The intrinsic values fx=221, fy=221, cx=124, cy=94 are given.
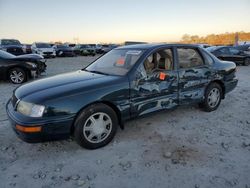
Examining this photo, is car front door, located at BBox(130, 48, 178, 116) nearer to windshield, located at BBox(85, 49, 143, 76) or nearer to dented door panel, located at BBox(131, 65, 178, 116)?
dented door panel, located at BBox(131, 65, 178, 116)

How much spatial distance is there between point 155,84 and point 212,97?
5.66 ft

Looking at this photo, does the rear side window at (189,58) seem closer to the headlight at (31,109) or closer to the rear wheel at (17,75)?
the headlight at (31,109)

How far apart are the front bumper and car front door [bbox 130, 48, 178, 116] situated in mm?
1077

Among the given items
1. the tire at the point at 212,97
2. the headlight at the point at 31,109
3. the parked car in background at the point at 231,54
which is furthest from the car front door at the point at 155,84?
the parked car in background at the point at 231,54

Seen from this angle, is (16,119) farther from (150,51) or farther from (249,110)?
(249,110)

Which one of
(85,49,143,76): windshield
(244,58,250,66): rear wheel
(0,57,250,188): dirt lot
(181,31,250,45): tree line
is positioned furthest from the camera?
(181,31,250,45): tree line

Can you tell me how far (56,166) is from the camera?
2.83 m

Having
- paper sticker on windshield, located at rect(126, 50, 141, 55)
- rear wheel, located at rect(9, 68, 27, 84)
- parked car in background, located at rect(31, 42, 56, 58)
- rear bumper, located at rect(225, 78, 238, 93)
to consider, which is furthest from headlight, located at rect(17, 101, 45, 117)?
parked car in background, located at rect(31, 42, 56, 58)

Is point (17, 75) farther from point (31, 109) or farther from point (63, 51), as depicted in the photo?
point (63, 51)

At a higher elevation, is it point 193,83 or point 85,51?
point 85,51

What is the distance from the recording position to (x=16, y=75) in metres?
8.04

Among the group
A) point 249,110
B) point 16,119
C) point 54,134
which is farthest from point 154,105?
point 249,110

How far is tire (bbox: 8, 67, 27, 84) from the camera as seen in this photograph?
7.98 metres

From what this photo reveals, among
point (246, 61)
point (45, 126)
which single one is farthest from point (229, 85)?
point (246, 61)
